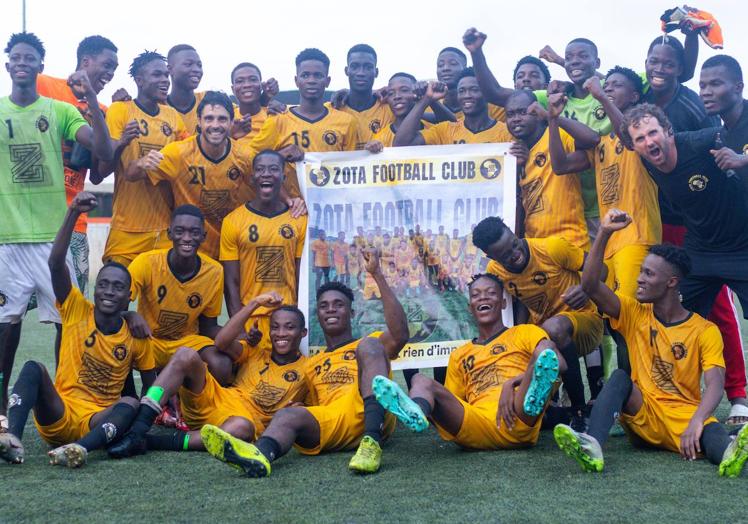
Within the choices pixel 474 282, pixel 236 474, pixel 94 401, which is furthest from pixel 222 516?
pixel 474 282

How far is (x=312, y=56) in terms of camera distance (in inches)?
287

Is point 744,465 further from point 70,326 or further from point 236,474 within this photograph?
point 70,326

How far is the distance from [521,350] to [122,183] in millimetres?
3213

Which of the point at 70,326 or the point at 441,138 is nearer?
the point at 70,326

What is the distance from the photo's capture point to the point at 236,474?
473 cm

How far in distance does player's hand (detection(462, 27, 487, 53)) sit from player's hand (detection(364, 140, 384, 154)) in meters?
0.94

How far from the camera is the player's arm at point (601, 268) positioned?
515 cm

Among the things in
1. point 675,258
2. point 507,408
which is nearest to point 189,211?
point 507,408

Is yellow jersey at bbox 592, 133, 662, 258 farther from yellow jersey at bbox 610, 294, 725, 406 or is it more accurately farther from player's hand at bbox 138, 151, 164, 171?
player's hand at bbox 138, 151, 164, 171

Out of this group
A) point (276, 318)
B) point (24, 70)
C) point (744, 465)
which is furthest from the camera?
point (24, 70)

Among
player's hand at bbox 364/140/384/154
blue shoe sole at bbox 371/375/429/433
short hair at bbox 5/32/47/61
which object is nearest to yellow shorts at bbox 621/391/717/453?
blue shoe sole at bbox 371/375/429/433

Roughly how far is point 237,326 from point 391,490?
187 centimetres

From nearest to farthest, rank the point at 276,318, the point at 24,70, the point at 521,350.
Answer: the point at 521,350 → the point at 276,318 → the point at 24,70

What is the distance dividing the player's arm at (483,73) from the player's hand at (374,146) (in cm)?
89
